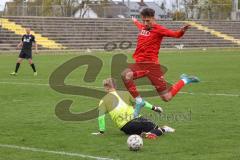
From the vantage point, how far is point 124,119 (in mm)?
10539

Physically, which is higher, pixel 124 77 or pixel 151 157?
pixel 124 77

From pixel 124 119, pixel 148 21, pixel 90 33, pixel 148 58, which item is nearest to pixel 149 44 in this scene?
pixel 148 58

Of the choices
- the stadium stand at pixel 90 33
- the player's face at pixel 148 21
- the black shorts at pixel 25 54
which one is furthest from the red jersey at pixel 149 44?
the stadium stand at pixel 90 33

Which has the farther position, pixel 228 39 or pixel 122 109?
pixel 228 39

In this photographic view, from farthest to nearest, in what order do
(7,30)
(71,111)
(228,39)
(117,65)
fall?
1. (228,39)
2. (7,30)
3. (117,65)
4. (71,111)

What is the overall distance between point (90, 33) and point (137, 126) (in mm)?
47049

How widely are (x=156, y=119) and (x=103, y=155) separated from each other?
12.8ft

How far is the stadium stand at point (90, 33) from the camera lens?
53.7m

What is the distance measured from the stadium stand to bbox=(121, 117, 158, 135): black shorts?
131 ft

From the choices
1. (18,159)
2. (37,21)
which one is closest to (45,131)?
(18,159)

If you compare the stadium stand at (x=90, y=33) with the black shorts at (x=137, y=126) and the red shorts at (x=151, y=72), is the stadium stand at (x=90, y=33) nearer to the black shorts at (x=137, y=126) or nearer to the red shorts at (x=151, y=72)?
the red shorts at (x=151, y=72)

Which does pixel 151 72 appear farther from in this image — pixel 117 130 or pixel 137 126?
pixel 137 126

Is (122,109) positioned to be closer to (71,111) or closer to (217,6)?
(71,111)

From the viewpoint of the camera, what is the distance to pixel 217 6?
255 feet
